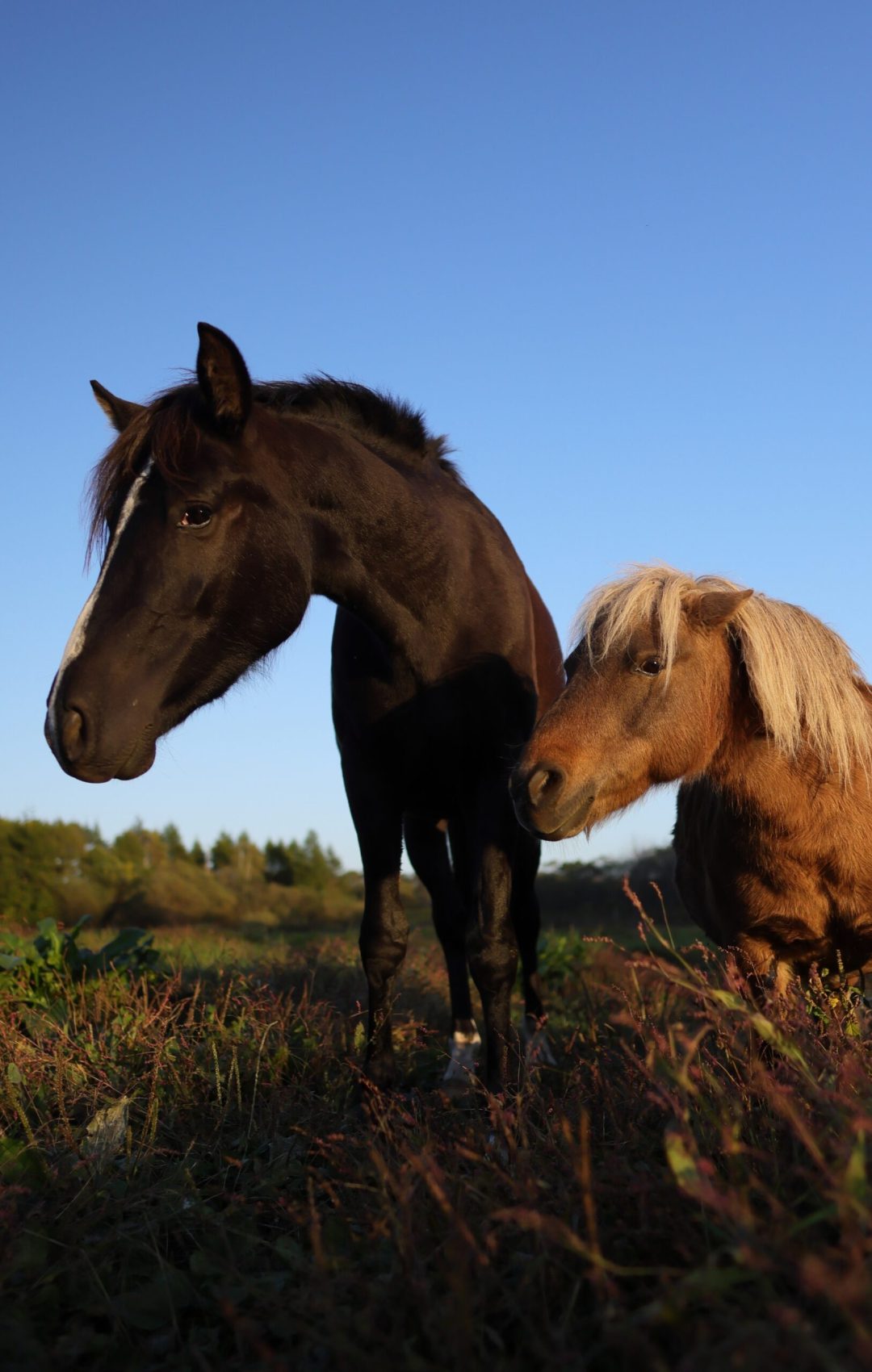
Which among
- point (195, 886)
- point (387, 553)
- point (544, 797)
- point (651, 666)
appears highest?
point (387, 553)

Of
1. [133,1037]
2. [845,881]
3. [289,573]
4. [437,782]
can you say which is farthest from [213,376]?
[845,881]

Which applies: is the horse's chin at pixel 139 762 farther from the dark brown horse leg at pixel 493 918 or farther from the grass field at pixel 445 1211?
the dark brown horse leg at pixel 493 918

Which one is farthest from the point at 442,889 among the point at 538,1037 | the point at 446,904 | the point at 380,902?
the point at 380,902

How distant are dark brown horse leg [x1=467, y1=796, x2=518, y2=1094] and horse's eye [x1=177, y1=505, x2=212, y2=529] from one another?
5.29 feet

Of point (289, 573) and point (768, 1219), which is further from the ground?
point (289, 573)

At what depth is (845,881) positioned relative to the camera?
4.41 metres

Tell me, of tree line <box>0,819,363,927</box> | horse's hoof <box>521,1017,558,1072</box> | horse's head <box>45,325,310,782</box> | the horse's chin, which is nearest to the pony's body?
horse's hoof <box>521,1017,558,1072</box>

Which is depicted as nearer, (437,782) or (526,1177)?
(526,1177)

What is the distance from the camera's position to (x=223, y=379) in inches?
161

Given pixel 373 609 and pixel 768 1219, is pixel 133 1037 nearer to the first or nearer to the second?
pixel 373 609

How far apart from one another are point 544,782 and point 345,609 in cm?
141

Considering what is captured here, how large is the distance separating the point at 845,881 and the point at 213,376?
10.4 ft

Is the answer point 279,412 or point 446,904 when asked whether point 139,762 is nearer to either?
point 279,412

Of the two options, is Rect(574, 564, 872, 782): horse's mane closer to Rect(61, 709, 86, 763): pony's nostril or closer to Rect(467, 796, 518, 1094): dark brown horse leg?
Rect(467, 796, 518, 1094): dark brown horse leg
